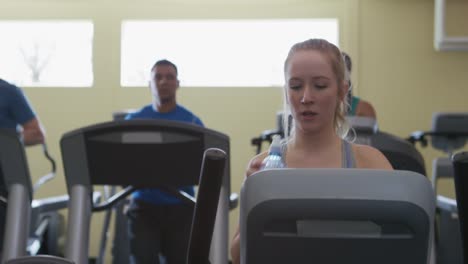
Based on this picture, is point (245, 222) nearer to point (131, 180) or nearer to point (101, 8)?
point (131, 180)

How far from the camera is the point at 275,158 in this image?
1486mm

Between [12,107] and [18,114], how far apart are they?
4 cm

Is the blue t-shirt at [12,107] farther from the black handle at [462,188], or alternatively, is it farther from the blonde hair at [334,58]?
the black handle at [462,188]

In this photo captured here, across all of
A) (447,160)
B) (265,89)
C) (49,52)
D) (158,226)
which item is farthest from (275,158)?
(49,52)

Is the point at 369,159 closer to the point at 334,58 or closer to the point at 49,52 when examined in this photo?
the point at 334,58

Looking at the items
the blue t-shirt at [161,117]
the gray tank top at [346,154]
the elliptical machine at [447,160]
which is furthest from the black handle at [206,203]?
the elliptical machine at [447,160]

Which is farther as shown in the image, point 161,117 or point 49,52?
point 49,52

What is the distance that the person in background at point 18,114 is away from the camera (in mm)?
3082

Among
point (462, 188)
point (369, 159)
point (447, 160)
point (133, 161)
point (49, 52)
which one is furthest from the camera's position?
point (49, 52)

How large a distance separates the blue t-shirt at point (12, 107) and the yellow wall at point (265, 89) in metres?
2.25

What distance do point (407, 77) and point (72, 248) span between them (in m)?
3.70

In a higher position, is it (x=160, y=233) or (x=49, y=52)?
(x=49, y=52)

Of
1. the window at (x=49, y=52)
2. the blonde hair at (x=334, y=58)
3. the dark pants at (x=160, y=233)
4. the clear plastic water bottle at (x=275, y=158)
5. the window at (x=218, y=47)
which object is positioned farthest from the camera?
the window at (x=49, y=52)


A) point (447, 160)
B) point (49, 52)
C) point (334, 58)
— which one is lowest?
point (447, 160)
